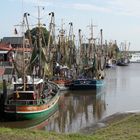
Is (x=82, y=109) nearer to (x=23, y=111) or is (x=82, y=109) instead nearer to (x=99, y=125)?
(x=23, y=111)

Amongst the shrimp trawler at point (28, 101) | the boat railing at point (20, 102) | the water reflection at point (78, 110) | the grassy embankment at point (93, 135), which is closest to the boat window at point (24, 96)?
the shrimp trawler at point (28, 101)

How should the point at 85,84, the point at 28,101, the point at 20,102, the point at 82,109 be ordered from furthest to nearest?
the point at 85,84, the point at 82,109, the point at 28,101, the point at 20,102

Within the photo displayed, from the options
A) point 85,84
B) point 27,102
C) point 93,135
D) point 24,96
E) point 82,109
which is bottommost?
point 82,109

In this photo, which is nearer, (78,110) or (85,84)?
(78,110)

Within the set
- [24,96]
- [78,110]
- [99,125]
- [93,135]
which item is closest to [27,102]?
[24,96]

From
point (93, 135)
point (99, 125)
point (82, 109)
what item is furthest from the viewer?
point (82, 109)

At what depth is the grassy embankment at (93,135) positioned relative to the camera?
52.7ft

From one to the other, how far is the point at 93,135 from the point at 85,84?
39728 millimetres

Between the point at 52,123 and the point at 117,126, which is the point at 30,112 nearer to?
the point at 52,123

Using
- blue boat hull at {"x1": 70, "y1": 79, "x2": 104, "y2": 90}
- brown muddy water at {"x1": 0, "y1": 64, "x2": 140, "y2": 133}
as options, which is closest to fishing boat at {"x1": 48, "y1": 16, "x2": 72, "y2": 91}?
blue boat hull at {"x1": 70, "y1": 79, "x2": 104, "y2": 90}

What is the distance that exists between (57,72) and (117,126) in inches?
1700

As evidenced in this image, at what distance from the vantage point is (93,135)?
19578mm

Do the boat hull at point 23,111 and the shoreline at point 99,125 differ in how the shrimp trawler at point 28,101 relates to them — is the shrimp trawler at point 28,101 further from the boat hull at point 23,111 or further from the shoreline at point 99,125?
the shoreline at point 99,125

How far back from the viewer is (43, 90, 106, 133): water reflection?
32.0 m
